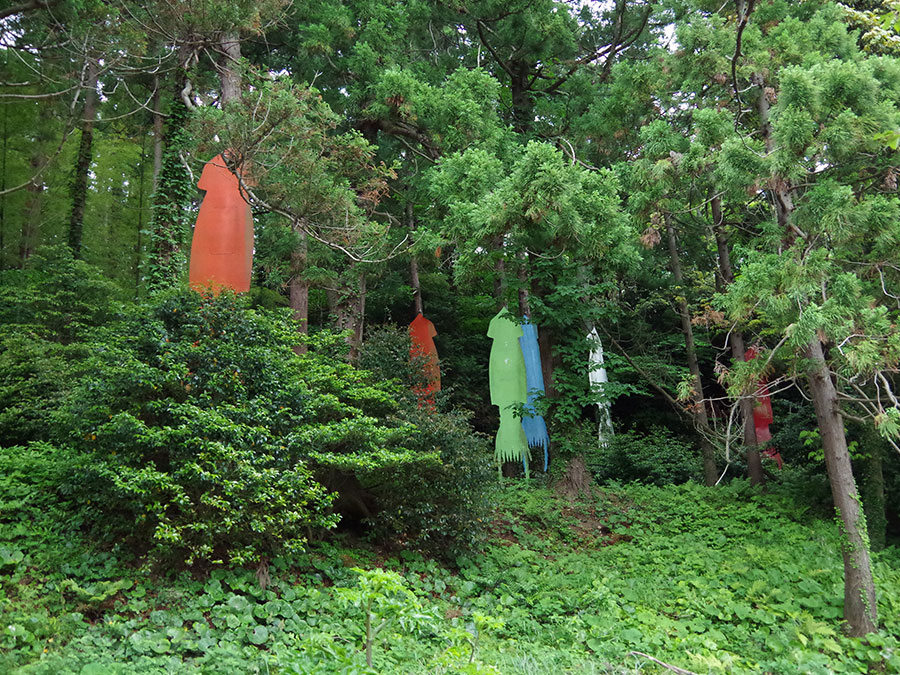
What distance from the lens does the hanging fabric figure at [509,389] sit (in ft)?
31.8

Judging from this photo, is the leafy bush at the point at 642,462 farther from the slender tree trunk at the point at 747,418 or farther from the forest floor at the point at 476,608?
the forest floor at the point at 476,608

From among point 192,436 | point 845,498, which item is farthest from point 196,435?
point 845,498

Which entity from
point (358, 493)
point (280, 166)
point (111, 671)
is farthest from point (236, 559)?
point (280, 166)

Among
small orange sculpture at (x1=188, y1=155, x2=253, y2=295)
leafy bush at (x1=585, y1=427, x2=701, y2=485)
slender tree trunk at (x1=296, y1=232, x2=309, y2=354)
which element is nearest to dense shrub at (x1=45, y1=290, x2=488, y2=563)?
small orange sculpture at (x1=188, y1=155, x2=253, y2=295)

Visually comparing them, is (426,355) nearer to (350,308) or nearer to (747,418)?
(350,308)

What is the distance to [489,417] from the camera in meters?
14.0

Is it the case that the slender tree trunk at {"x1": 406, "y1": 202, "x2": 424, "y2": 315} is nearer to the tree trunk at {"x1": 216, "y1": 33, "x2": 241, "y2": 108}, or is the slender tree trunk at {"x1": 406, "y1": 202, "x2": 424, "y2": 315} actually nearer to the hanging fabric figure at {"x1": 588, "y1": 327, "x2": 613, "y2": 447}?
the hanging fabric figure at {"x1": 588, "y1": 327, "x2": 613, "y2": 447}

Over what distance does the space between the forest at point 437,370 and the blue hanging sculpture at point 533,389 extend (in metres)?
0.07

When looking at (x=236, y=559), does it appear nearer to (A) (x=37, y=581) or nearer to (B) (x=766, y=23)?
(A) (x=37, y=581)

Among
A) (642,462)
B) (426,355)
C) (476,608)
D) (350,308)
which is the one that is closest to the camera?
(476,608)

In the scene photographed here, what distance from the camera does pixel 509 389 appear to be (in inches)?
391

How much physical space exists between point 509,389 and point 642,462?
9.42 feet

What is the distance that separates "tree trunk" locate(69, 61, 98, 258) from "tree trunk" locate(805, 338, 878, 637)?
1120 centimetres

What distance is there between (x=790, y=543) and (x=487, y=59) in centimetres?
918
